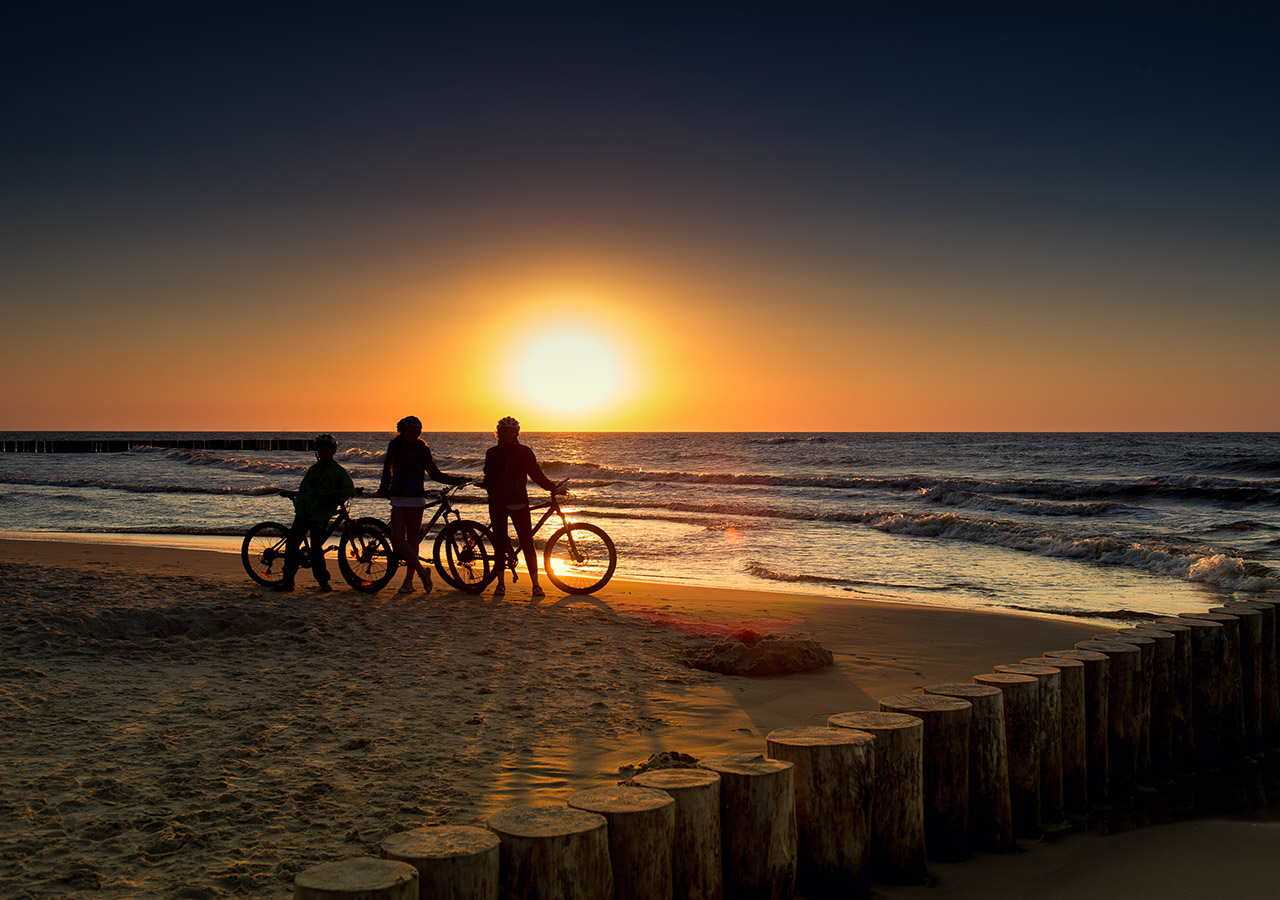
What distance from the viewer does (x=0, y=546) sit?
15547 mm

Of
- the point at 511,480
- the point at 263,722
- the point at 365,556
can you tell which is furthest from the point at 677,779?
the point at 365,556

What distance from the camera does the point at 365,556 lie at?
35.7 ft

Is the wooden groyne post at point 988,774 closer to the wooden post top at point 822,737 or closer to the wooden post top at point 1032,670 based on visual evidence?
the wooden post top at point 1032,670

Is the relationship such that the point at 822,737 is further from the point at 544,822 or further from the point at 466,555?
the point at 466,555

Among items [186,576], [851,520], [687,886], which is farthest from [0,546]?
[851,520]

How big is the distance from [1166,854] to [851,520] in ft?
68.8

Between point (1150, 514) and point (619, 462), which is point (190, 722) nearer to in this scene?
point (1150, 514)

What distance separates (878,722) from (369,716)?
11.7 feet

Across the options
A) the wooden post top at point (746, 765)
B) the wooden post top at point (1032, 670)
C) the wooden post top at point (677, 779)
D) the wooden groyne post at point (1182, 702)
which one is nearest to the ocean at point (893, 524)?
the wooden groyne post at point (1182, 702)

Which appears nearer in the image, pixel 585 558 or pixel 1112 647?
pixel 1112 647

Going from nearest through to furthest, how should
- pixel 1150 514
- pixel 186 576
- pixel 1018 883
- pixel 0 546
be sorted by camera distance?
pixel 1018 883 < pixel 186 576 < pixel 0 546 < pixel 1150 514

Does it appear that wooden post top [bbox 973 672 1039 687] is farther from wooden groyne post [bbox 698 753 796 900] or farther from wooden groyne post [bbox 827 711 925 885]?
wooden groyne post [bbox 698 753 796 900]

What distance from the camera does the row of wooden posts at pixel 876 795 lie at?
269 cm

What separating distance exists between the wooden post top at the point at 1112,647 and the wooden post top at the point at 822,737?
7.40 feet
